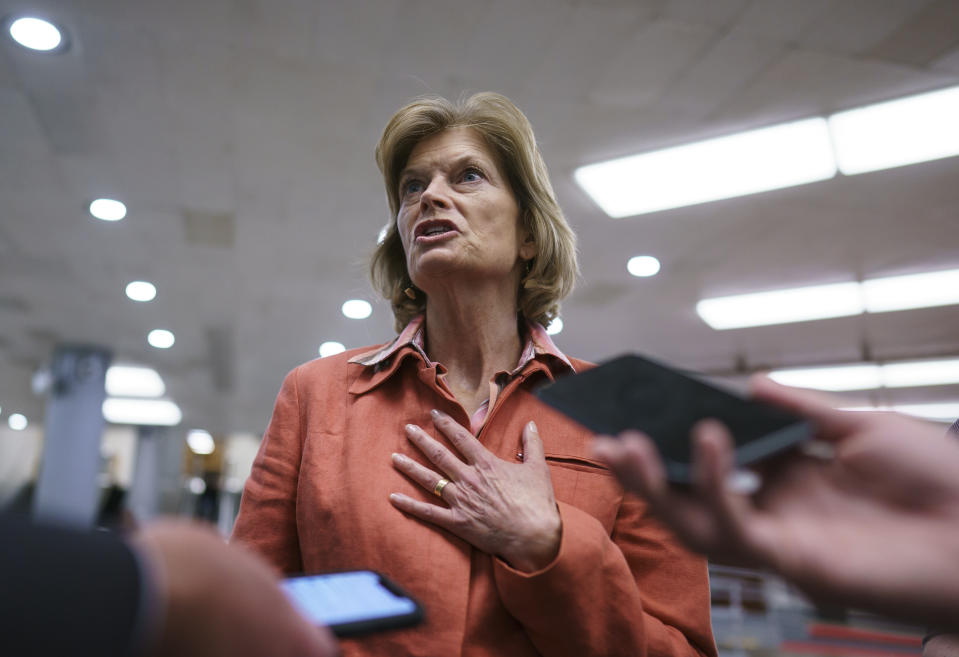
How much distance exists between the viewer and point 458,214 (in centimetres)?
160

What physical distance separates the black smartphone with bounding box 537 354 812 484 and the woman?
477 millimetres

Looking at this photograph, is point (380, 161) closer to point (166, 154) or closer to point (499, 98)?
point (499, 98)

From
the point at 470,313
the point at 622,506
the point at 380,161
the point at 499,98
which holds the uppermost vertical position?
the point at 499,98

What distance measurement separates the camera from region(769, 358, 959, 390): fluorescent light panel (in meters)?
7.87

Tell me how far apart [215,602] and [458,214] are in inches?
51.6

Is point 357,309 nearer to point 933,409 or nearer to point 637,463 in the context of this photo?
point 637,463

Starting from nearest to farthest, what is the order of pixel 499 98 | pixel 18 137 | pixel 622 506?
1. pixel 622 506
2. pixel 499 98
3. pixel 18 137

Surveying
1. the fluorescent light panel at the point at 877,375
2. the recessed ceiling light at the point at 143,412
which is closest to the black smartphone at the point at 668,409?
the fluorescent light panel at the point at 877,375

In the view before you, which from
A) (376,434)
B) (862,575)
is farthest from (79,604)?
(376,434)

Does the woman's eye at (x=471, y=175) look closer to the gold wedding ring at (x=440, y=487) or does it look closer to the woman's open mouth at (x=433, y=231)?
the woman's open mouth at (x=433, y=231)

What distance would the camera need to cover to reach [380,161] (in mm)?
1852

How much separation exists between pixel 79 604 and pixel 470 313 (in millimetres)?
1263

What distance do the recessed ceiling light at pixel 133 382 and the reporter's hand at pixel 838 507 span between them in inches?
410

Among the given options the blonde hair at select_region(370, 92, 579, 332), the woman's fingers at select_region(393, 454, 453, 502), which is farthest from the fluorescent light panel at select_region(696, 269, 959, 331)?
the woman's fingers at select_region(393, 454, 453, 502)
